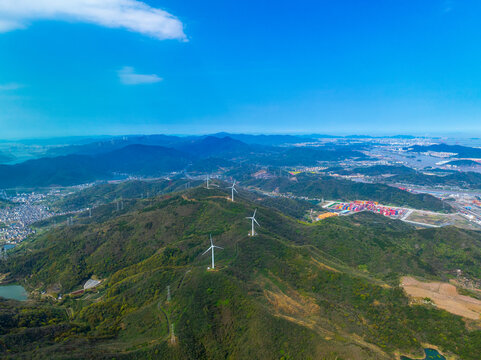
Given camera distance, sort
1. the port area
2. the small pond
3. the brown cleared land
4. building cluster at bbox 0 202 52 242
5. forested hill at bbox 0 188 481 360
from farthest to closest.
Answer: the port area < building cluster at bbox 0 202 52 242 < the brown cleared land < forested hill at bbox 0 188 481 360 < the small pond

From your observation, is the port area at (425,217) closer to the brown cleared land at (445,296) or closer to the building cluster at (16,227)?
the brown cleared land at (445,296)

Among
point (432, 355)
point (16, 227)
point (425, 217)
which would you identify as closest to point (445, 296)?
point (432, 355)

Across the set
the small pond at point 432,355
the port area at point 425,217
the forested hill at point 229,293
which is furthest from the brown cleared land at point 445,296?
the port area at point 425,217

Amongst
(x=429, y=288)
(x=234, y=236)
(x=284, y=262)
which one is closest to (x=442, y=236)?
(x=429, y=288)

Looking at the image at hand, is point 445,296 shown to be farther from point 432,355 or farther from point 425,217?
point 425,217

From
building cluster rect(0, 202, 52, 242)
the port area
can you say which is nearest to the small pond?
the port area

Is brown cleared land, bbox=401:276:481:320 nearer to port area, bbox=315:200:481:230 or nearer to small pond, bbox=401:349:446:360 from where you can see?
small pond, bbox=401:349:446:360
